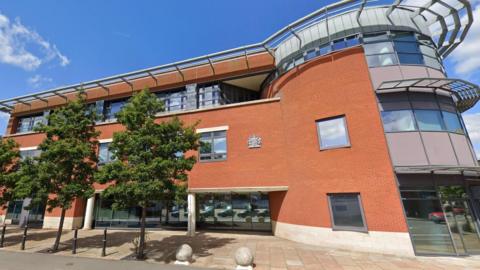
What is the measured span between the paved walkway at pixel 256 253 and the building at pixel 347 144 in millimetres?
796

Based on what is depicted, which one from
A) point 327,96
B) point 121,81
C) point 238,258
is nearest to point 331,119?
point 327,96

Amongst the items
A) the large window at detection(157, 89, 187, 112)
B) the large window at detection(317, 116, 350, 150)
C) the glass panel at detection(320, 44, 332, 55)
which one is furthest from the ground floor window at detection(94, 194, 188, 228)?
the glass panel at detection(320, 44, 332, 55)

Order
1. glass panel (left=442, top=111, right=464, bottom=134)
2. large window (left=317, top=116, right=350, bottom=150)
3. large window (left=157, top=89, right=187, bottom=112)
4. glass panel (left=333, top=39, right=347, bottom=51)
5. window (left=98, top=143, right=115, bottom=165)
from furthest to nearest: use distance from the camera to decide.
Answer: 1. large window (left=157, top=89, right=187, bottom=112)
2. window (left=98, top=143, right=115, bottom=165)
3. glass panel (left=333, top=39, right=347, bottom=51)
4. large window (left=317, top=116, right=350, bottom=150)
5. glass panel (left=442, top=111, right=464, bottom=134)

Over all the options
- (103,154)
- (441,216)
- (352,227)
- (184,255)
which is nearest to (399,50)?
(441,216)

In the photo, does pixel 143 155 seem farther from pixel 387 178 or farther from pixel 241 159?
pixel 387 178

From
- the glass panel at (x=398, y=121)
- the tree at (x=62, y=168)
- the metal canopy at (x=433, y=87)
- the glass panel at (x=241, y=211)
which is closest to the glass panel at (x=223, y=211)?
the glass panel at (x=241, y=211)

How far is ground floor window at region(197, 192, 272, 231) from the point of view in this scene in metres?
15.7

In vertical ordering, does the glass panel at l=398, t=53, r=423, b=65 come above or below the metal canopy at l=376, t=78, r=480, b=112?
above

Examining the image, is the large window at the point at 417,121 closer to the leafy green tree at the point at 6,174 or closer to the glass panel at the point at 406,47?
the glass panel at the point at 406,47

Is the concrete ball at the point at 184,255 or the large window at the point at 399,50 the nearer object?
the concrete ball at the point at 184,255

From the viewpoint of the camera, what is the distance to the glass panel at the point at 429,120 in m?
11.0

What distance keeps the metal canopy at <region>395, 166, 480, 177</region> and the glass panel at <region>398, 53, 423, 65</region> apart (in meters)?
5.77

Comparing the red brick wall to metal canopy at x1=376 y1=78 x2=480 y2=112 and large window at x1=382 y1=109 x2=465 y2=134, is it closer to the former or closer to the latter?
large window at x1=382 y1=109 x2=465 y2=134

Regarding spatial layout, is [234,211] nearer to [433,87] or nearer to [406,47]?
[433,87]
